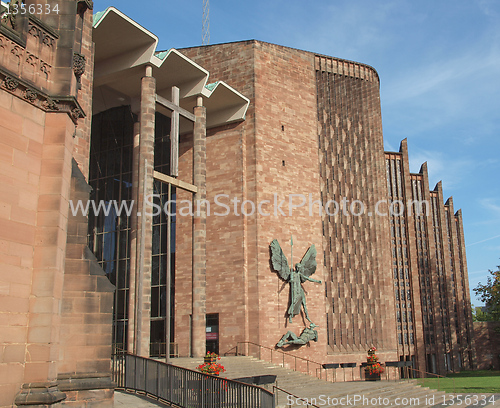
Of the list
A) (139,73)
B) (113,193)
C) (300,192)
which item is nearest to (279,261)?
(300,192)

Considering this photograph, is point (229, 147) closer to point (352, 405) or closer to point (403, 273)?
point (352, 405)

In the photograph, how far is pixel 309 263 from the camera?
3042 centimetres

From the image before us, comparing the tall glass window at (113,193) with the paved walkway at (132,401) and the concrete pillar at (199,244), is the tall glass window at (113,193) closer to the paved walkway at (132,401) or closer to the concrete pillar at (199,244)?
the concrete pillar at (199,244)

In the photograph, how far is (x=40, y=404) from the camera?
30.1 ft

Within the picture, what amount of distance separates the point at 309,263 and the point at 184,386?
17428 mm

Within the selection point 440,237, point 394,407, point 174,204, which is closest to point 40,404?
point 394,407

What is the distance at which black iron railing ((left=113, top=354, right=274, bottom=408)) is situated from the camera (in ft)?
42.4

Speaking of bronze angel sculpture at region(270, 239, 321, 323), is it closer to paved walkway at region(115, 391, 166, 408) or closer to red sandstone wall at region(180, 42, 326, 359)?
red sandstone wall at region(180, 42, 326, 359)

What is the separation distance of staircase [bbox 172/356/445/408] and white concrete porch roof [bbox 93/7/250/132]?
13.9 metres

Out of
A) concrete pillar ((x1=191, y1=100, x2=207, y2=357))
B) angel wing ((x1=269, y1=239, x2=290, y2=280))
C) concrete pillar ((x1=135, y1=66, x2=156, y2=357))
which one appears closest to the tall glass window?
concrete pillar ((x1=191, y1=100, x2=207, y2=357))

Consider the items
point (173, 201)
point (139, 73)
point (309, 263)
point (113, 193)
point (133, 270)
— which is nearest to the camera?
point (133, 270)

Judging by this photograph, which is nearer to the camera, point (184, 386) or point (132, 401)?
point (184, 386)

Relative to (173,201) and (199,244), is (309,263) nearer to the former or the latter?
(199,244)

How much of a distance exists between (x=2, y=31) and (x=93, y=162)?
24.5m
